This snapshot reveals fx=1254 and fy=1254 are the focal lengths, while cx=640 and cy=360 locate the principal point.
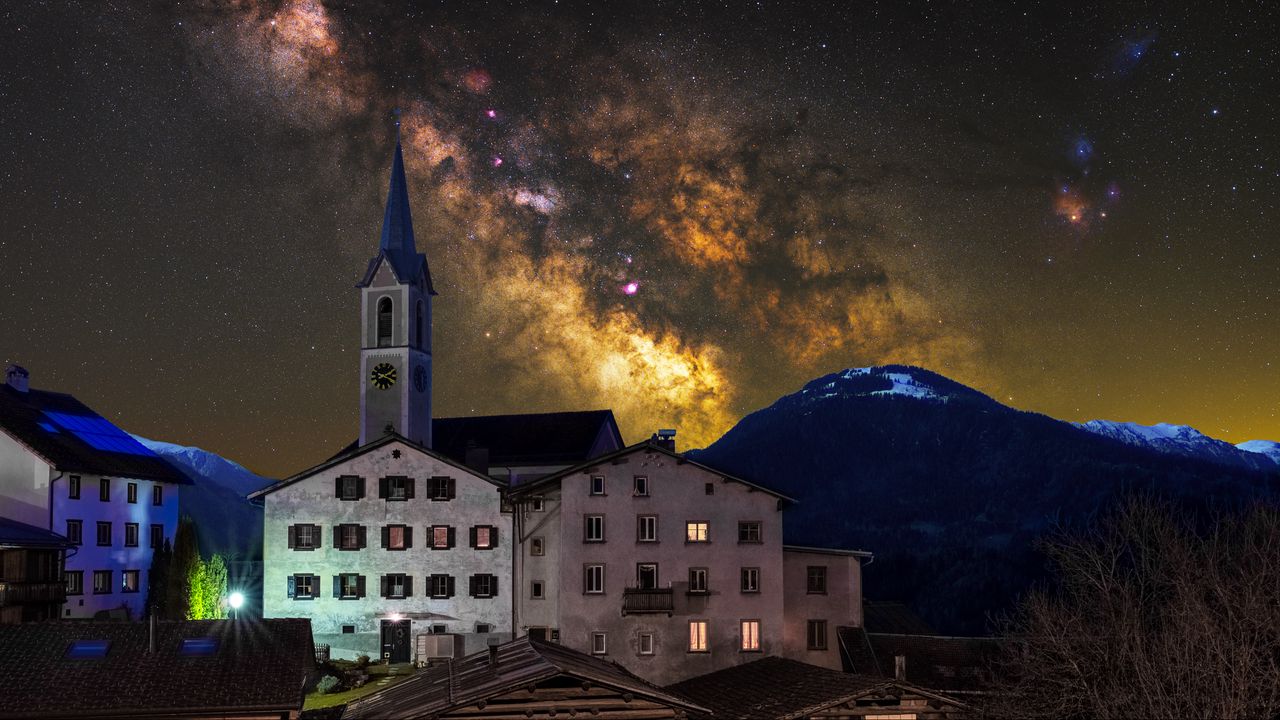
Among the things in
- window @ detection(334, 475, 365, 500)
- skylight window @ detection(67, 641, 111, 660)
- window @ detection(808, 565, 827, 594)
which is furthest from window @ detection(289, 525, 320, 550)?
skylight window @ detection(67, 641, 111, 660)

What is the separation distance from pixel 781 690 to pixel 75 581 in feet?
127

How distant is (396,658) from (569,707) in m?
32.2

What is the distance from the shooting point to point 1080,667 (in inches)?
1907

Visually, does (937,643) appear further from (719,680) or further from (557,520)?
(557,520)

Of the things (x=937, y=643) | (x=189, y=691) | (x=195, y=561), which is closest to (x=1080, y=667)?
(x=937, y=643)

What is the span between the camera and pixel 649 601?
64.6 meters

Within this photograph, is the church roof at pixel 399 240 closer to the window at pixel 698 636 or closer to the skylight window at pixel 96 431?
the skylight window at pixel 96 431

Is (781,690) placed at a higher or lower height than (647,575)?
lower

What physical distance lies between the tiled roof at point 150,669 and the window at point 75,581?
26.9m

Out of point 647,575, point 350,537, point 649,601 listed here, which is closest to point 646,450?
point 647,575

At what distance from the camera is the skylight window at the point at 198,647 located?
3912 cm

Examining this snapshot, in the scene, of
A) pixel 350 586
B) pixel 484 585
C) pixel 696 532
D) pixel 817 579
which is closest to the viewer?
pixel 696 532

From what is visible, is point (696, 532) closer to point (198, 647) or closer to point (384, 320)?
point (198, 647)

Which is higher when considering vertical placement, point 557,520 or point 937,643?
point 557,520
